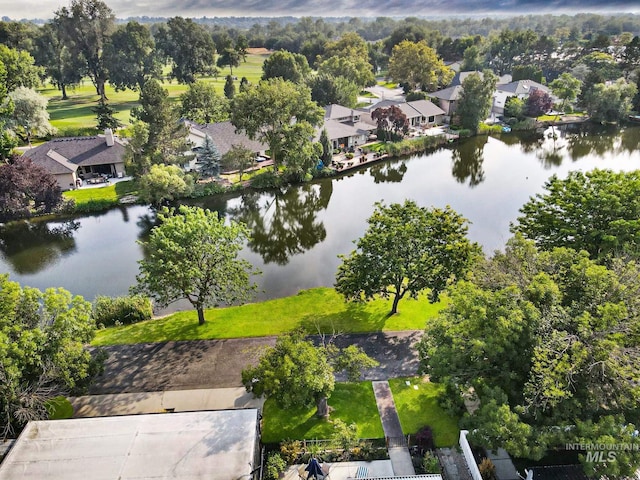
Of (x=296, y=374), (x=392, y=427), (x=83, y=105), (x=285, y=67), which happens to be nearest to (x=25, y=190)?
(x=296, y=374)

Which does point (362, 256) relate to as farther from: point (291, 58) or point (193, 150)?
point (291, 58)

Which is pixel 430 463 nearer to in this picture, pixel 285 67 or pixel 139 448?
pixel 139 448

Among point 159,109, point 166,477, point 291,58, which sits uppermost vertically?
point 291,58

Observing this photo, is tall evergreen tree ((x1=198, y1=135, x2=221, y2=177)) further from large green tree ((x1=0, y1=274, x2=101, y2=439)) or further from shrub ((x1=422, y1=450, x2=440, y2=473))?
shrub ((x1=422, y1=450, x2=440, y2=473))

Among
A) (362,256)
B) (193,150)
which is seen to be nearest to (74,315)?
(362,256)

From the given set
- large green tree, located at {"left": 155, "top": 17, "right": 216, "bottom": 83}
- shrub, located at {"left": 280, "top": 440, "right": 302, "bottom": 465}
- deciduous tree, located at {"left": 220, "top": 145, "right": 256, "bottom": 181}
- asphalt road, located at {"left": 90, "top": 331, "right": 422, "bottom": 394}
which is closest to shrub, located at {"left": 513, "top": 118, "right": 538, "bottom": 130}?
deciduous tree, located at {"left": 220, "top": 145, "right": 256, "bottom": 181}

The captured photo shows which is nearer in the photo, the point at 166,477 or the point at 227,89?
the point at 166,477
